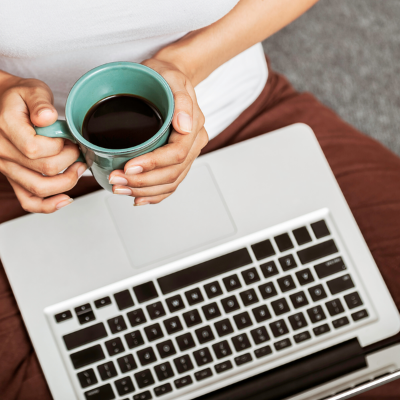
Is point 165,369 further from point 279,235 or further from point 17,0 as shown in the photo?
point 17,0

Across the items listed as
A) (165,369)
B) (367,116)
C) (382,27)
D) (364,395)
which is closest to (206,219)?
(165,369)

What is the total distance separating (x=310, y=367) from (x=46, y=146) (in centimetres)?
45

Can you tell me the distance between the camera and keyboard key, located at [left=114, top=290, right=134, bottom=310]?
530mm

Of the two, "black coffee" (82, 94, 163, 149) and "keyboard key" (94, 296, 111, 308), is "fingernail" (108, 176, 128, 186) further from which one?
"keyboard key" (94, 296, 111, 308)

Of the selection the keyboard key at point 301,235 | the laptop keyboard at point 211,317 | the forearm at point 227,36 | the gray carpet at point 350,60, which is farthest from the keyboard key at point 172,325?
the gray carpet at point 350,60

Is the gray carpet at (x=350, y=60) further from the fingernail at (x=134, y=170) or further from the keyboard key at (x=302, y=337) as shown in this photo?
the fingernail at (x=134, y=170)

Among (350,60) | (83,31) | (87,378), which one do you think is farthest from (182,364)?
(350,60)

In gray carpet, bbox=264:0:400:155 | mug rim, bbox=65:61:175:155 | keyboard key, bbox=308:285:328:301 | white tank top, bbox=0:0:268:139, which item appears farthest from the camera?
gray carpet, bbox=264:0:400:155

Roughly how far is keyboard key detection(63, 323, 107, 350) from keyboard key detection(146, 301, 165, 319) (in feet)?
0.21

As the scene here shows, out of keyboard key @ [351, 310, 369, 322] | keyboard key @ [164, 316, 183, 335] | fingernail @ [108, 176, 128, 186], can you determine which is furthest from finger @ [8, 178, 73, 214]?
keyboard key @ [351, 310, 369, 322]

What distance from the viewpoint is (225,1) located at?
476 mm

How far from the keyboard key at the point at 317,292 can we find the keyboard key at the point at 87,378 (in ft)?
1.05

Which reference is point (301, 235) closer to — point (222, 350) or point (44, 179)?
point (222, 350)

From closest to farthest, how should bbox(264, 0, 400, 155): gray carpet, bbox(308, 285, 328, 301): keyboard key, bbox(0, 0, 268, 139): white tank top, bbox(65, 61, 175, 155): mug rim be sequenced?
bbox(65, 61, 175, 155): mug rim → bbox(0, 0, 268, 139): white tank top → bbox(308, 285, 328, 301): keyboard key → bbox(264, 0, 400, 155): gray carpet
